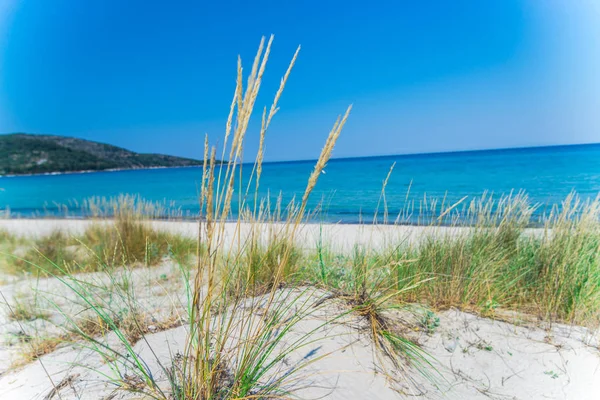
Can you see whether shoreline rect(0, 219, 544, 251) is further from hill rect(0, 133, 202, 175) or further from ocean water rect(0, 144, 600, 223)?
hill rect(0, 133, 202, 175)

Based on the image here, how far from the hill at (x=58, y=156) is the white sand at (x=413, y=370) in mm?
55920

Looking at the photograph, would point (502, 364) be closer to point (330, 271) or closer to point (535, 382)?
point (535, 382)

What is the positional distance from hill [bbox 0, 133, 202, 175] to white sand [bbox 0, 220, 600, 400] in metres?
55.9

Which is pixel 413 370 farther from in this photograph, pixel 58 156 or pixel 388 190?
pixel 58 156

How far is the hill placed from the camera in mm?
50938

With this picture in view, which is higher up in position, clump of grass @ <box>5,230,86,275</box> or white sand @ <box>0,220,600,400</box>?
white sand @ <box>0,220,600,400</box>

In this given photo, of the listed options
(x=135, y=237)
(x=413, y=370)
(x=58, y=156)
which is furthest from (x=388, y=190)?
(x=58, y=156)

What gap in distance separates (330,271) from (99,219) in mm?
5252

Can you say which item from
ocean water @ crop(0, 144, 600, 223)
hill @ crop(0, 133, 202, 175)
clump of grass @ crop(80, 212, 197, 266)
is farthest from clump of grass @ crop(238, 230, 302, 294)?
hill @ crop(0, 133, 202, 175)

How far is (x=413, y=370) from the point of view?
6.63ft

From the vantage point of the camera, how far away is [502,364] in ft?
7.27

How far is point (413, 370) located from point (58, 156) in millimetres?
69103

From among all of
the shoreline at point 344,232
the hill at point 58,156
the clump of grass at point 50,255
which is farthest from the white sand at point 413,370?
the hill at point 58,156

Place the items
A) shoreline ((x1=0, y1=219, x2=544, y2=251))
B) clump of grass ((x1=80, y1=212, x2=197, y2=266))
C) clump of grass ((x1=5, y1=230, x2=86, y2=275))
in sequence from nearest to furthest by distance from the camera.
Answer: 1. shoreline ((x1=0, y1=219, x2=544, y2=251))
2. clump of grass ((x1=5, y1=230, x2=86, y2=275))
3. clump of grass ((x1=80, y1=212, x2=197, y2=266))
